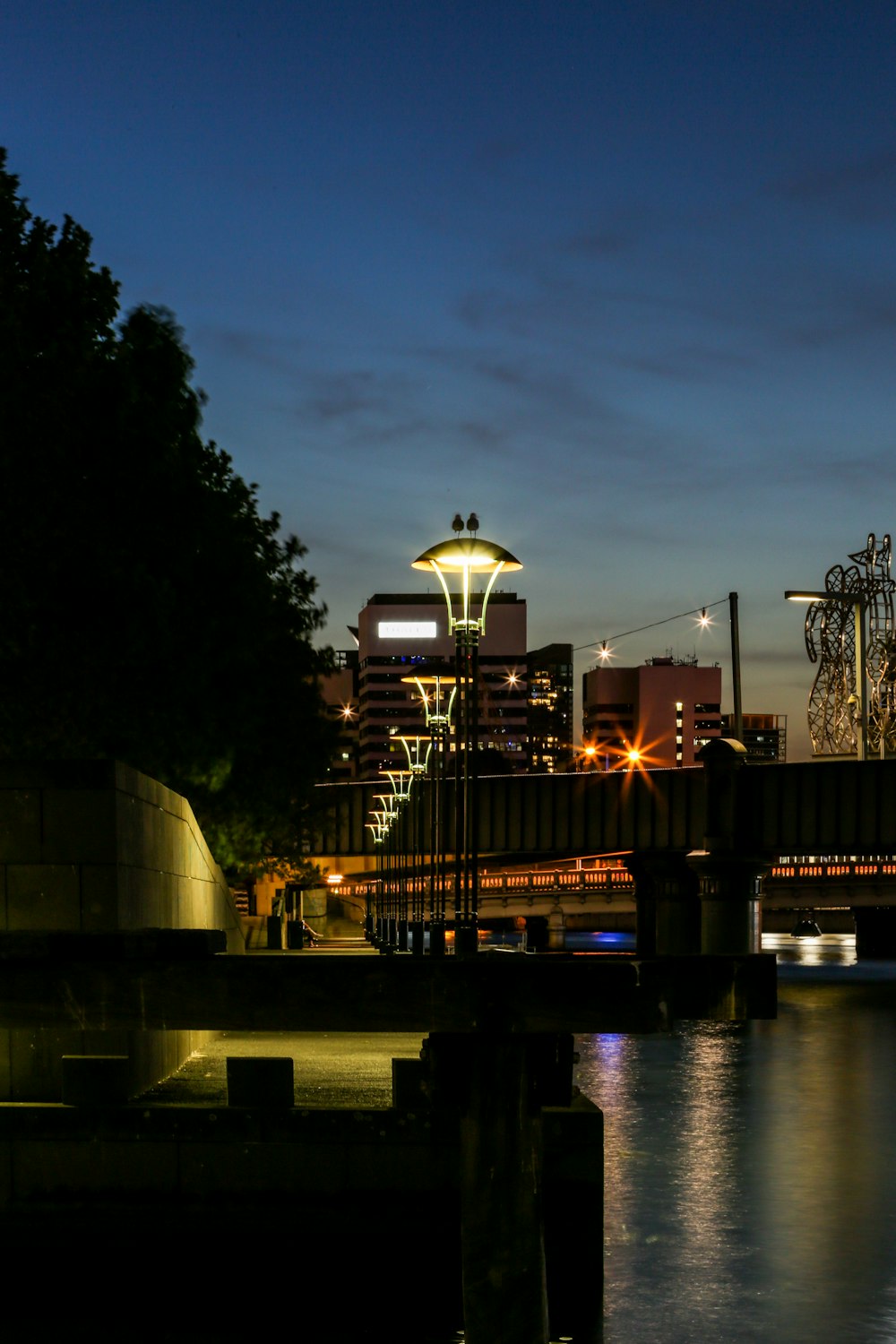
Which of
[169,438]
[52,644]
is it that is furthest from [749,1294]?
[169,438]

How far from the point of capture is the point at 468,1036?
1037 cm

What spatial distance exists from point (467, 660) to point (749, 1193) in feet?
25.4

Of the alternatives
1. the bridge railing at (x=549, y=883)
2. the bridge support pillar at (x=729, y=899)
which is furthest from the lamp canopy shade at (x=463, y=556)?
the bridge railing at (x=549, y=883)

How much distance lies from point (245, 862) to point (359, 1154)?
34575 millimetres

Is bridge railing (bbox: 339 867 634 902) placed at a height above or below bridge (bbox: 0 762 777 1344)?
below

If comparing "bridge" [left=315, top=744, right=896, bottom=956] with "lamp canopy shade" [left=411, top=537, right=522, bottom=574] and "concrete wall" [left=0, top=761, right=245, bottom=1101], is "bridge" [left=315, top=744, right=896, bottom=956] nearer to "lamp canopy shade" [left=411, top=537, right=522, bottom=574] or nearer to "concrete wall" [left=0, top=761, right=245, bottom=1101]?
"lamp canopy shade" [left=411, top=537, right=522, bottom=574]

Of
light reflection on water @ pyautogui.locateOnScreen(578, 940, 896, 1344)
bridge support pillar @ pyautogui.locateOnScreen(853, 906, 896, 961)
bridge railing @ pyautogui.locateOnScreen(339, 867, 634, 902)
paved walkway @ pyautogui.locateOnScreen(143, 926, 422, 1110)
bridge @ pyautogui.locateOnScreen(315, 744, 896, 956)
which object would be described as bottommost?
bridge support pillar @ pyautogui.locateOnScreen(853, 906, 896, 961)

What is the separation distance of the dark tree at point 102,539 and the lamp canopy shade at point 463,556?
5899 millimetres

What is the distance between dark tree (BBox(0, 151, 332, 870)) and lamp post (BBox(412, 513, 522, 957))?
585cm

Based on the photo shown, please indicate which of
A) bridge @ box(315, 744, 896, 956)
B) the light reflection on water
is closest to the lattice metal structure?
bridge @ box(315, 744, 896, 956)

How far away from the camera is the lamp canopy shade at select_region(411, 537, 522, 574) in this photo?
22.9m

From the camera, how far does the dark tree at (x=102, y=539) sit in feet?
84.5

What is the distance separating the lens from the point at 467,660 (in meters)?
23.3

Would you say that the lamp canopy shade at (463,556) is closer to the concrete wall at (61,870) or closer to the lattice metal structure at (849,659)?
the concrete wall at (61,870)
